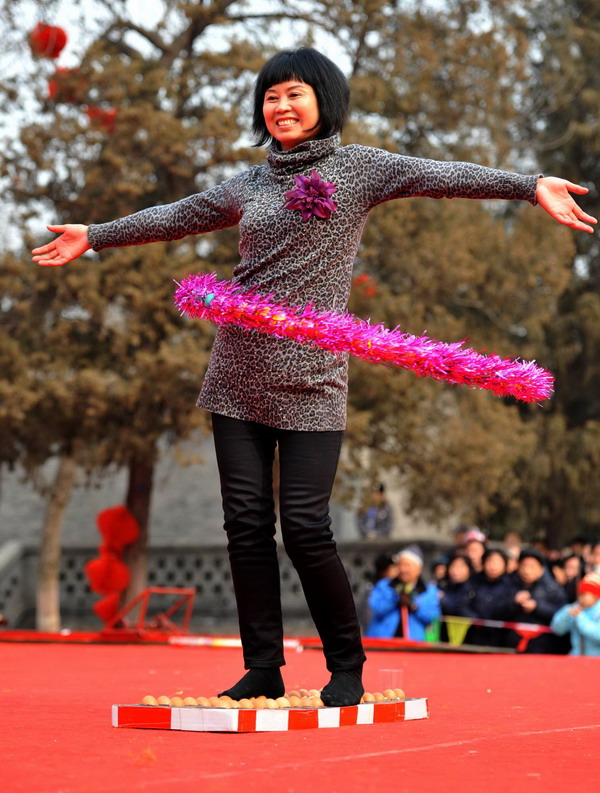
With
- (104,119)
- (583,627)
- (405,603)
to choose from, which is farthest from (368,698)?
(104,119)

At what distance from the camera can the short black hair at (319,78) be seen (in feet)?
12.8

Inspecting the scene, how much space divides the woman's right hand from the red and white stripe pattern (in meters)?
1.45

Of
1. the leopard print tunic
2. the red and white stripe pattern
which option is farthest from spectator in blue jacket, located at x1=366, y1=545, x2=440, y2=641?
the red and white stripe pattern

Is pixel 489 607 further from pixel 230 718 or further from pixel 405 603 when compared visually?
pixel 230 718

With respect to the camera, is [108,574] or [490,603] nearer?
[490,603]

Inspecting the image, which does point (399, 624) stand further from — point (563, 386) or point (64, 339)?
point (563, 386)

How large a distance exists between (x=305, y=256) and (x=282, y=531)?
80 centimetres

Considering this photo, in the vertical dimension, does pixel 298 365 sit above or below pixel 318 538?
above

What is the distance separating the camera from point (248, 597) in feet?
12.7

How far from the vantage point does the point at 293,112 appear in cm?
389

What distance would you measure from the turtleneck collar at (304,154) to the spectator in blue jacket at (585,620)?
17.7ft

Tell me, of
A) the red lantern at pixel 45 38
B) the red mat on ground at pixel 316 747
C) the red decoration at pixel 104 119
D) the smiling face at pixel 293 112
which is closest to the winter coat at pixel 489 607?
the red mat on ground at pixel 316 747

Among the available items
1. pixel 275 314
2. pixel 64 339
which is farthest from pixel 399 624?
pixel 275 314

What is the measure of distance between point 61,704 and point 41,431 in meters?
10.5
